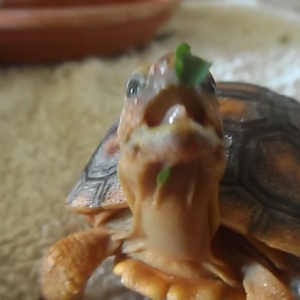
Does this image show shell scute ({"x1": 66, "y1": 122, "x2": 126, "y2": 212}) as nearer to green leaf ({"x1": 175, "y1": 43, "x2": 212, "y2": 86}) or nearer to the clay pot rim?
green leaf ({"x1": 175, "y1": 43, "x2": 212, "y2": 86})

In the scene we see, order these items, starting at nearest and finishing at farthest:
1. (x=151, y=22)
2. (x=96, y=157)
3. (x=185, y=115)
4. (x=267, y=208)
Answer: (x=185, y=115)
(x=267, y=208)
(x=96, y=157)
(x=151, y=22)

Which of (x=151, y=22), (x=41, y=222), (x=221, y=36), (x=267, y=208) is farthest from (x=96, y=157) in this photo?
(x=221, y=36)

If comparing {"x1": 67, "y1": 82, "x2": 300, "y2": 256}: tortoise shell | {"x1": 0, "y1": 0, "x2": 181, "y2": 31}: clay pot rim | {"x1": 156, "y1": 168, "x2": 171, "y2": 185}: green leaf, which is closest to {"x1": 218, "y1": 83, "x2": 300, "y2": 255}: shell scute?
{"x1": 67, "y1": 82, "x2": 300, "y2": 256}: tortoise shell

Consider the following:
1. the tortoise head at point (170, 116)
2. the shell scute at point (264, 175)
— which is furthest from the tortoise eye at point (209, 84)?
the shell scute at point (264, 175)

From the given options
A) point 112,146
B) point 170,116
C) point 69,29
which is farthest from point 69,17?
point 170,116

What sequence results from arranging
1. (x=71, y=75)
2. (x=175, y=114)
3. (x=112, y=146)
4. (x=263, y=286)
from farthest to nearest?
(x=71, y=75) → (x=112, y=146) → (x=263, y=286) → (x=175, y=114)

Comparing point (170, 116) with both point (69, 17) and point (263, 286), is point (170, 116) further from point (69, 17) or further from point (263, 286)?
point (69, 17)

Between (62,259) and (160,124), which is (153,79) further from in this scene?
(62,259)
